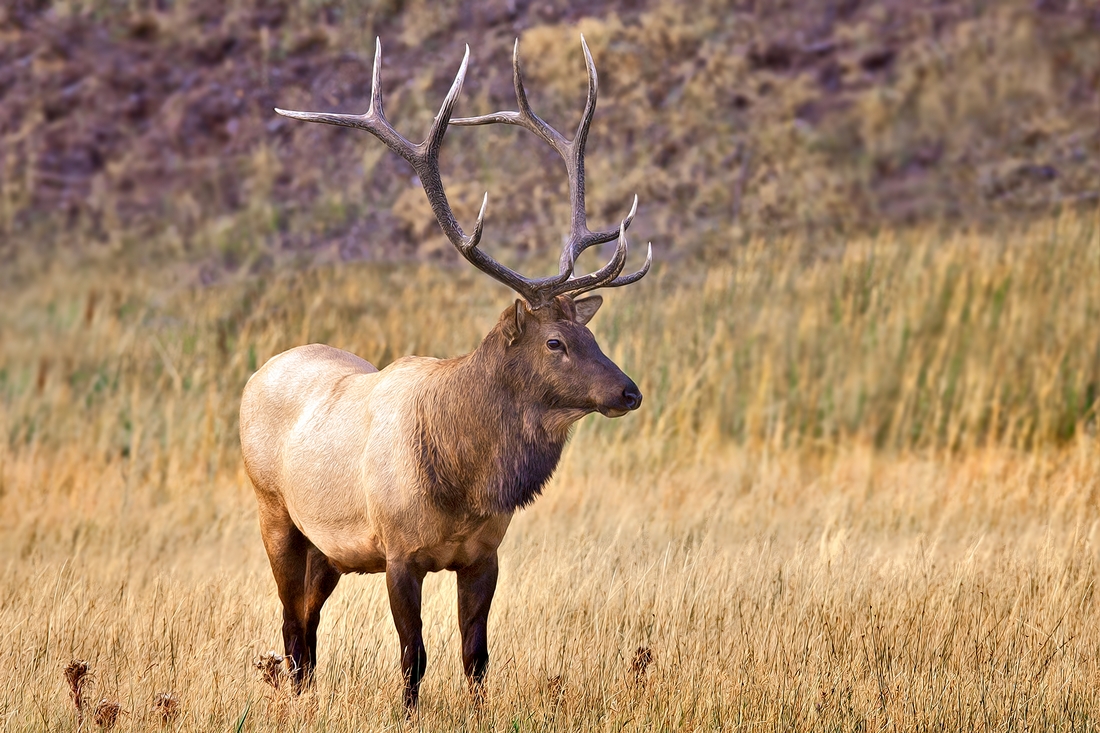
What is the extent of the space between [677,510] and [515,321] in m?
4.40

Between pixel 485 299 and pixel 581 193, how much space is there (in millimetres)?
9216

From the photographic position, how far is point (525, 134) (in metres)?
21.0

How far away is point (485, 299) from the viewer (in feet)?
48.5

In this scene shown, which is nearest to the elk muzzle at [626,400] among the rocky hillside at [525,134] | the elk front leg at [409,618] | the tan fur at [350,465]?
the tan fur at [350,465]

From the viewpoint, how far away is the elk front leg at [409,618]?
5.11 metres

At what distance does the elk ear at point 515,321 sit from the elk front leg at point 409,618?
0.98 metres

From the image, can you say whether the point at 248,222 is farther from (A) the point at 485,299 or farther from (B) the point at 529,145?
(A) the point at 485,299

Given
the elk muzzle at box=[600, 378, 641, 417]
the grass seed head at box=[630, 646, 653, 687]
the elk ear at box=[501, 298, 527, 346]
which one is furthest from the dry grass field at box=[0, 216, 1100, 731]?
the elk ear at box=[501, 298, 527, 346]

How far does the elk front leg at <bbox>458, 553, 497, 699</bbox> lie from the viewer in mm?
5305

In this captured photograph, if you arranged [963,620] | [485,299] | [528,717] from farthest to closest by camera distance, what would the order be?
[485,299], [963,620], [528,717]

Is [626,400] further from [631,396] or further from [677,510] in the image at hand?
[677,510]

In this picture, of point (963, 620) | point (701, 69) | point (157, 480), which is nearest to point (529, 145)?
point (701, 69)

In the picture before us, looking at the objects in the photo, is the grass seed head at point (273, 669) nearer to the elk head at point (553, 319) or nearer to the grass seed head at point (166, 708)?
the grass seed head at point (166, 708)

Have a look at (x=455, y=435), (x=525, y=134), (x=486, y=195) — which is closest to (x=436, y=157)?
(x=486, y=195)
